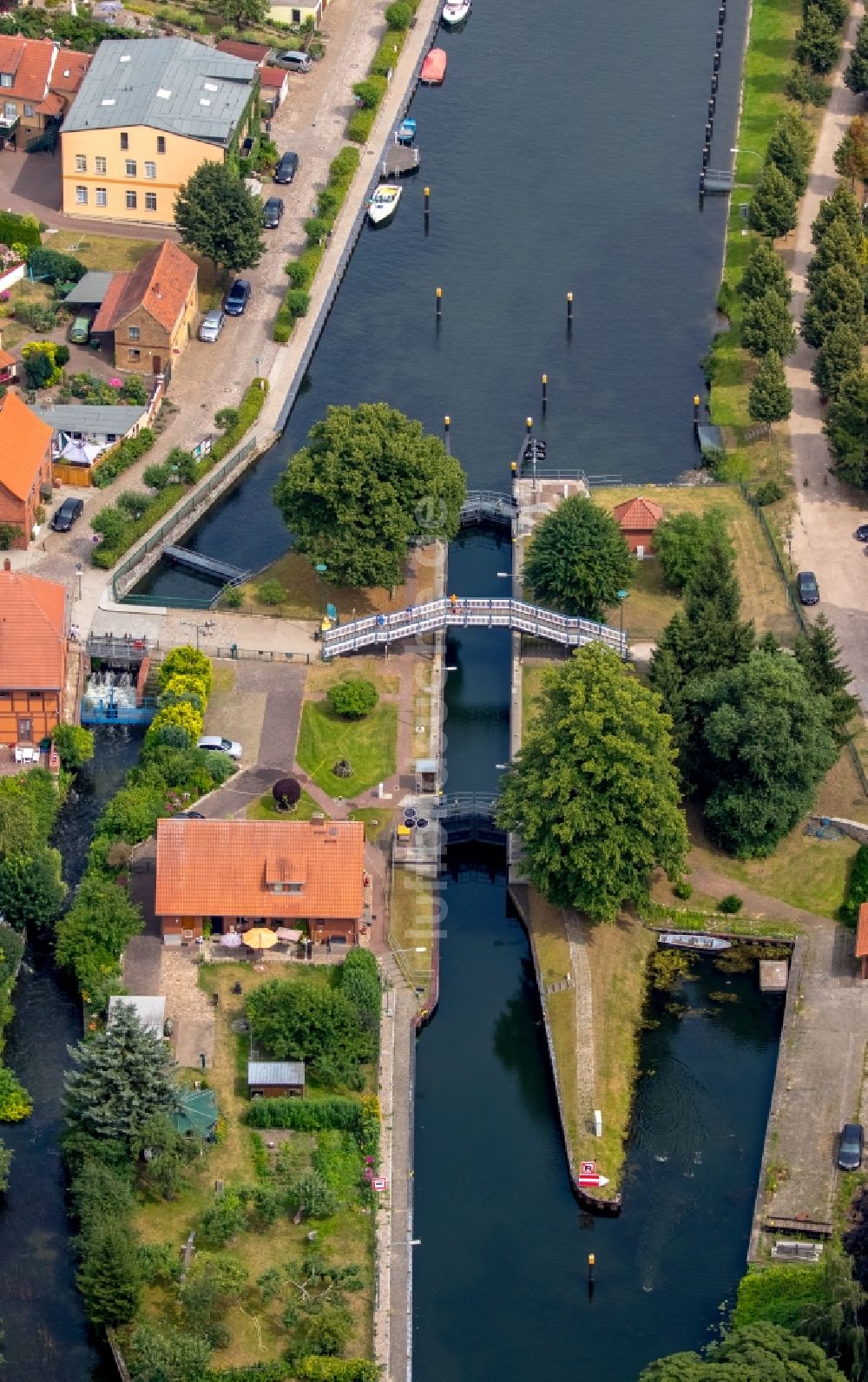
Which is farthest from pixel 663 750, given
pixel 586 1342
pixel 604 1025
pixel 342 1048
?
pixel 586 1342

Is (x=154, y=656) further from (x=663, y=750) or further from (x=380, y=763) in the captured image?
(x=663, y=750)

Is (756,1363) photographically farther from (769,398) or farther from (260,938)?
(769,398)

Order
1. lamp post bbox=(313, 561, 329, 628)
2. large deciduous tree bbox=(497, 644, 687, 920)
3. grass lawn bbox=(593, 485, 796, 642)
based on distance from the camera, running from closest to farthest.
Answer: large deciduous tree bbox=(497, 644, 687, 920) < lamp post bbox=(313, 561, 329, 628) < grass lawn bbox=(593, 485, 796, 642)

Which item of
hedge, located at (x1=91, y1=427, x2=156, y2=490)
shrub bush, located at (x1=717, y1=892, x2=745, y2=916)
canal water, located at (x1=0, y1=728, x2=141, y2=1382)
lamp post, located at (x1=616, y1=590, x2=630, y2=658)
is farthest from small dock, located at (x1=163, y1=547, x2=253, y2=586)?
shrub bush, located at (x1=717, y1=892, x2=745, y2=916)

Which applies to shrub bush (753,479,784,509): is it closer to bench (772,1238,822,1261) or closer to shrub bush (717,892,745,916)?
shrub bush (717,892,745,916)

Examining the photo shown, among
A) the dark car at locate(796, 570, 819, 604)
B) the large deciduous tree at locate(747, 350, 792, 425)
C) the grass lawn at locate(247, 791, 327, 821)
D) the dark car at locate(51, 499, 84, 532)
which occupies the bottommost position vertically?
the grass lawn at locate(247, 791, 327, 821)

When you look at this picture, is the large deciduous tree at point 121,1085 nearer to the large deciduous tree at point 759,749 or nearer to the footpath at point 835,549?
the large deciduous tree at point 759,749

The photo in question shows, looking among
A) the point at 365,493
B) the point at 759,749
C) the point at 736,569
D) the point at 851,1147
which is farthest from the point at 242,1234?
the point at 736,569

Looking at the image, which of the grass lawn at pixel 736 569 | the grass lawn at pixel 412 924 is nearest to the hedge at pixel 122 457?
the grass lawn at pixel 736 569
